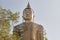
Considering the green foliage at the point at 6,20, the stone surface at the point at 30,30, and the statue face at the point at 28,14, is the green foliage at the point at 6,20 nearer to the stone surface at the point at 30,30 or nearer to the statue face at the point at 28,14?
the stone surface at the point at 30,30

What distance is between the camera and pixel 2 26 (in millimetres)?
13727

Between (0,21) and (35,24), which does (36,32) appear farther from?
(0,21)

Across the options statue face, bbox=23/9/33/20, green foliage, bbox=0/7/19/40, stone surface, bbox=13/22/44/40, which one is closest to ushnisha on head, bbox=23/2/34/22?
statue face, bbox=23/9/33/20

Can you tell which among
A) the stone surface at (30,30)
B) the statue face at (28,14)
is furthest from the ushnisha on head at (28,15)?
the stone surface at (30,30)

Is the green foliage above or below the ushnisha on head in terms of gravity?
below

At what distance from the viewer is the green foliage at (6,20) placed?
13.4 meters

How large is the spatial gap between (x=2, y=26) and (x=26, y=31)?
1578 centimetres

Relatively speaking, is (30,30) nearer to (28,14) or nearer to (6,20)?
(28,14)

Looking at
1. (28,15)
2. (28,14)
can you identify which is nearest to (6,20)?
(28,15)

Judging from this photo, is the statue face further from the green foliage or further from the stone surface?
the green foliage

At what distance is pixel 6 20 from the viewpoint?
14.4 meters

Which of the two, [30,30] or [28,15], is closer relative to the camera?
[30,30]

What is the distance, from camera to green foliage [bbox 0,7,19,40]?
1342 cm

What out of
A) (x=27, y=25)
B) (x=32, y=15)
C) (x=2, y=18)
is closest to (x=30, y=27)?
(x=27, y=25)
